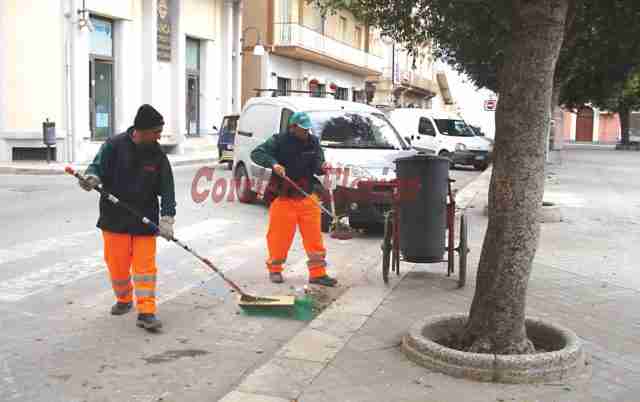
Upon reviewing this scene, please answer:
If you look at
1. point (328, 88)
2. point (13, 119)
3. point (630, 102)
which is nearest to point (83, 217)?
point (13, 119)

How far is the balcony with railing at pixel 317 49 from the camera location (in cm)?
3431

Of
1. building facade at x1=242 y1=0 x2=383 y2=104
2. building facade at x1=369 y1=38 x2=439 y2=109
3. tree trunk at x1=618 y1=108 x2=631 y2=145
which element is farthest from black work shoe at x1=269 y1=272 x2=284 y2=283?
tree trunk at x1=618 y1=108 x2=631 y2=145

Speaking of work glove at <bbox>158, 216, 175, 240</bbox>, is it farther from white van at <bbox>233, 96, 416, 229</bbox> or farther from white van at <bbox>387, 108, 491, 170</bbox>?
white van at <bbox>387, 108, 491, 170</bbox>

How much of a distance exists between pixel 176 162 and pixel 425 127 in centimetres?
785

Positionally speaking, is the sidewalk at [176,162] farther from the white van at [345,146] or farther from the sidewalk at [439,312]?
the sidewalk at [439,312]

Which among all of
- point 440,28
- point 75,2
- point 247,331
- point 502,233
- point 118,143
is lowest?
point 247,331

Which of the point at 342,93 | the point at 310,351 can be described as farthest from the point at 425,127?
the point at 310,351

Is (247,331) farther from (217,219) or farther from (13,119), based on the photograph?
(13,119)

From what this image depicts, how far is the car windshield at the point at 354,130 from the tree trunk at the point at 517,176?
6.20m

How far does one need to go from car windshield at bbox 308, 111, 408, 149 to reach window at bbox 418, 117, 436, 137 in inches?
500

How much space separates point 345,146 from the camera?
11.0 metres

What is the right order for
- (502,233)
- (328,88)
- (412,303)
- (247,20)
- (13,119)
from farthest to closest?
(328,88), (247,20), (13,119), (412,303), (502,233)

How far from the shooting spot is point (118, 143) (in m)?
5.80

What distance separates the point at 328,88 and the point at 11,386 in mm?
37214
